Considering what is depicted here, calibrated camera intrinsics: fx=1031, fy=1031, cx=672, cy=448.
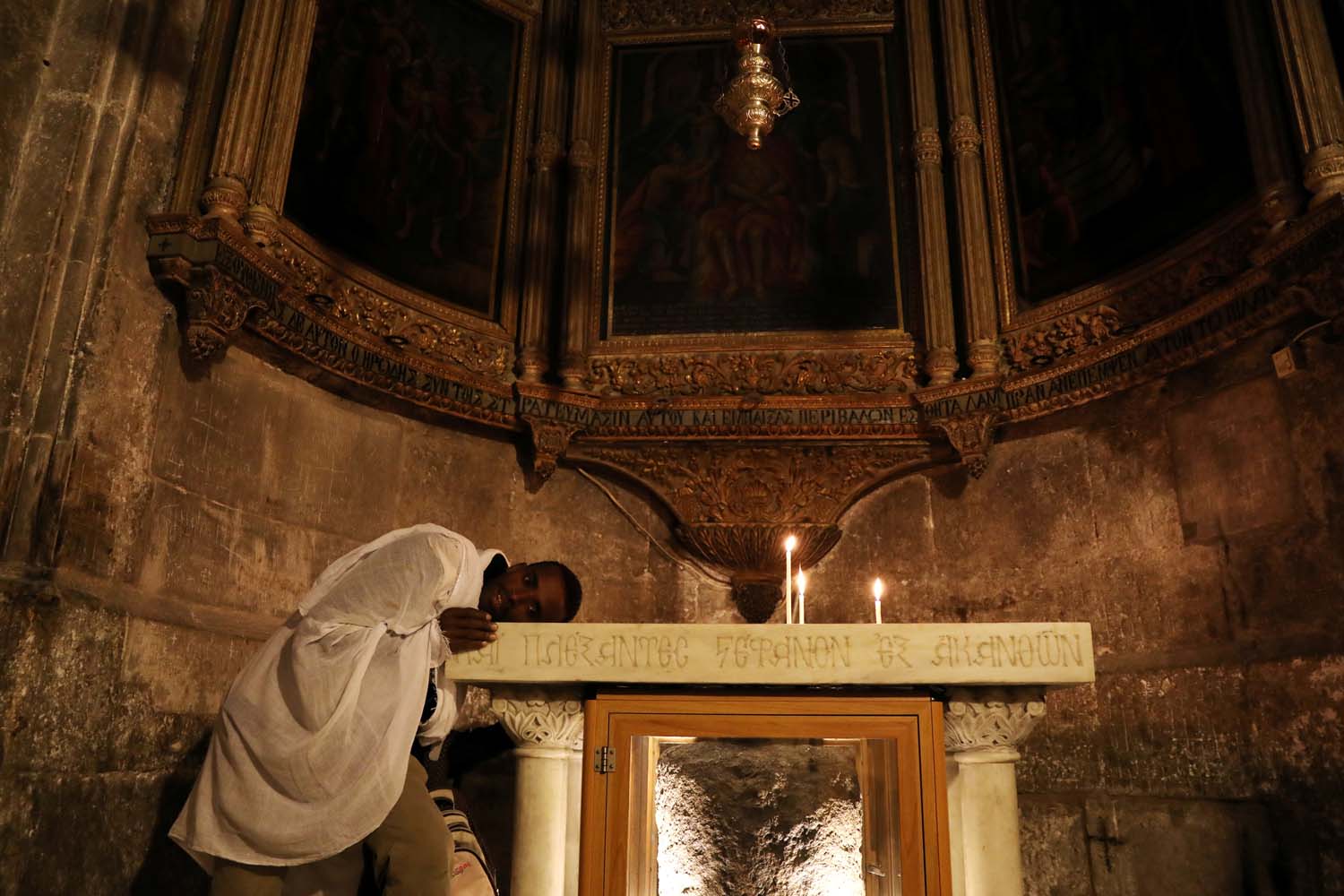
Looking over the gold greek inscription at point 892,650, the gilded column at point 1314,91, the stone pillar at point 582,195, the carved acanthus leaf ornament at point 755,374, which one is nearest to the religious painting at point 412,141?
the stone pillar at point 582,195

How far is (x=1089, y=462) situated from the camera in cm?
552

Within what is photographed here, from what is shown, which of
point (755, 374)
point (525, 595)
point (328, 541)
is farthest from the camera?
point (755, 374)

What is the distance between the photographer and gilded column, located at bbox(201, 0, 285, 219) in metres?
4.68

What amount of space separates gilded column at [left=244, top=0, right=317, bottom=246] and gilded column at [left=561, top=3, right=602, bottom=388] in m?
1.77

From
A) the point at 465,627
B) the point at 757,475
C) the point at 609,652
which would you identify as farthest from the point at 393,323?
the point at 609,652

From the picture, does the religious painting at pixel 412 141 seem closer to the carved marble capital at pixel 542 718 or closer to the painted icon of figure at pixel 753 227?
the painted icon of figure at pixel 753 227

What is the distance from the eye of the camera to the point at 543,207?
653 cm

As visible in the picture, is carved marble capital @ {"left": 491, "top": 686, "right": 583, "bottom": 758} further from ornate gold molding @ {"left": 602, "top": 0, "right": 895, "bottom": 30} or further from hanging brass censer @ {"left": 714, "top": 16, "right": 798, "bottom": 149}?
ornate gold molding @ {"left": 602, "top": 0, "right": 895, "bottom": 30}

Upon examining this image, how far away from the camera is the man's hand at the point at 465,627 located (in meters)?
3.02

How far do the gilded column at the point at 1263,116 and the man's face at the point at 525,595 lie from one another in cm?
360

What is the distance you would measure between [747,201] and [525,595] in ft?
13.0

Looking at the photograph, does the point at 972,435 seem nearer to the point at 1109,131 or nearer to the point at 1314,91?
the point at 1109,131

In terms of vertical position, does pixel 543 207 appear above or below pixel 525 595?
above

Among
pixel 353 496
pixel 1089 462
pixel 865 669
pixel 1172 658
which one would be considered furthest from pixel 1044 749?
pixel 353 496
